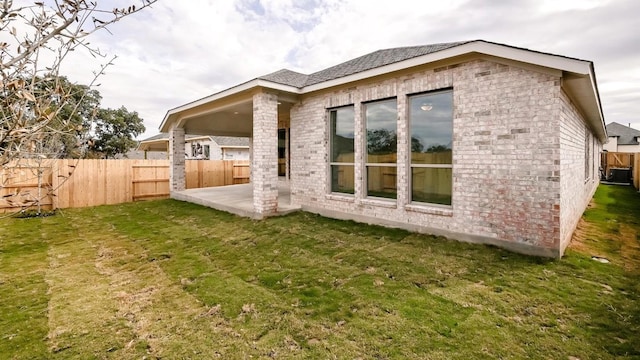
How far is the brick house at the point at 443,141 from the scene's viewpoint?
4.71 m

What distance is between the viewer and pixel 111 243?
6.21 metres

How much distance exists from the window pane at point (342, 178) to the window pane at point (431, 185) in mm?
1682

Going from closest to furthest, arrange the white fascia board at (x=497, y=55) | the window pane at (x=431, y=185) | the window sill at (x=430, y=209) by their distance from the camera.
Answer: the white fascia board at (x=497, y=55) → the window sill at (x=430, y=209) → the window pane at (x=431, y=185)

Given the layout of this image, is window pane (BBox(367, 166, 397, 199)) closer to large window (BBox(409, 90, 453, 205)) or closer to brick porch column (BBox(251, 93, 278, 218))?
large window (BBox(409, 90, 453, 205))

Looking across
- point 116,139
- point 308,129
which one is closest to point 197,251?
point 308,129

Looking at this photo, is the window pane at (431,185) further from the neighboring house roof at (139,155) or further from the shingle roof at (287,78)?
the neighboring house roof at (139,155)

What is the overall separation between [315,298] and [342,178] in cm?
440

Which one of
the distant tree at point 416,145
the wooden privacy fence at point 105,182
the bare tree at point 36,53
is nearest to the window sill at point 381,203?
the distant tree at point 416,145

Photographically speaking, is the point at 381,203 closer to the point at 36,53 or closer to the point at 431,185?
the point at 431,185

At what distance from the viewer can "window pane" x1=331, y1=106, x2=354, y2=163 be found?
750 centimetres

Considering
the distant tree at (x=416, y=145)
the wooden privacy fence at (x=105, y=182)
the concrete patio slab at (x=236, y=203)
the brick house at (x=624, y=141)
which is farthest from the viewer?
the brick house at (x=624, y=141)

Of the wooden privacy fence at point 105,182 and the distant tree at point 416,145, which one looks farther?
the wooden privacy fence at point 105,182

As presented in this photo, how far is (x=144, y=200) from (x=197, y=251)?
8.29 metres

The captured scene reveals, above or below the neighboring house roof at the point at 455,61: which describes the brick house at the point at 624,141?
above
